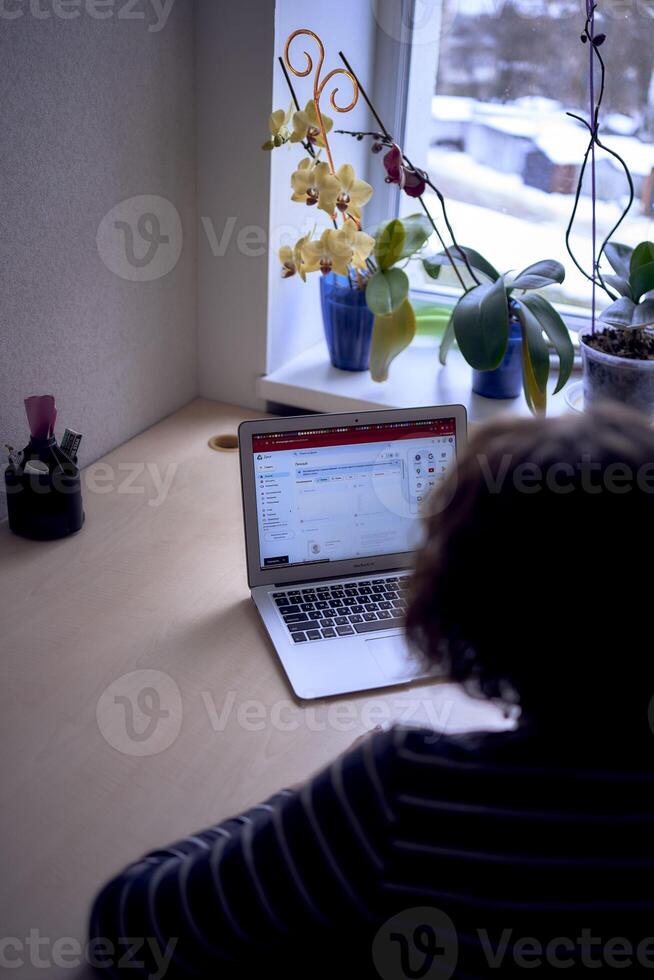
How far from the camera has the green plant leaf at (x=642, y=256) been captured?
1428 millimetres

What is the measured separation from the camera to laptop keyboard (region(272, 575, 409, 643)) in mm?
1080

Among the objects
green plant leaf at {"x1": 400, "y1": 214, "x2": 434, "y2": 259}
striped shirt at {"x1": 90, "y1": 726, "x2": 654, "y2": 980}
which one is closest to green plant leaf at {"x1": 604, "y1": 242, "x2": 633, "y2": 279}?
green plant leaf at {"x1": 400, "y1": 214, "x2": 434, "y2": 259}

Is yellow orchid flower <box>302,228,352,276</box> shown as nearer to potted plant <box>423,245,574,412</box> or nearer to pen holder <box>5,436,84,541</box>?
potted plant <box>423,245,574,412</box>

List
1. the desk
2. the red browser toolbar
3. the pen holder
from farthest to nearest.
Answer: the pen holder < the red browser toolbar < the desk

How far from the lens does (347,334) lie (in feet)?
5.42

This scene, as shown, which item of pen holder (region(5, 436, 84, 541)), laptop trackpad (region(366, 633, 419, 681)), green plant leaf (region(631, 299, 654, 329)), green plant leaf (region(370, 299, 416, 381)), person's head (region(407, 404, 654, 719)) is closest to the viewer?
person's head (region(407, 404, 654, 719))

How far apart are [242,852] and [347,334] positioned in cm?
117

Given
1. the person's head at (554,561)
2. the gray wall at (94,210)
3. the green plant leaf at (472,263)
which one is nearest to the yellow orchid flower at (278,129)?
the gray wall at (94,210)

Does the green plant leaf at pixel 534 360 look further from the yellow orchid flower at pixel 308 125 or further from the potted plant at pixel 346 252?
the yellow orchid flower at pixel 308 125

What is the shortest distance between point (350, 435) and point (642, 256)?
25.7 inches

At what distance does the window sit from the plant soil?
34 centimetres

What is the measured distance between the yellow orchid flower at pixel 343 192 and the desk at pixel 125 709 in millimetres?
530

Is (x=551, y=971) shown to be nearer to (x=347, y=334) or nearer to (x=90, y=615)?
(x=90, y=615)

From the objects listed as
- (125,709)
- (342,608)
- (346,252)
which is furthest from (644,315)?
(125,709)
